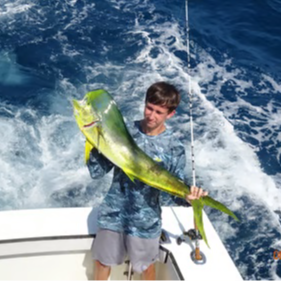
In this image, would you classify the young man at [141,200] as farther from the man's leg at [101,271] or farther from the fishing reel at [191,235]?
the fishing reel at [191,235]

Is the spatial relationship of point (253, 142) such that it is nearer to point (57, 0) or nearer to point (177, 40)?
point (177, 40)

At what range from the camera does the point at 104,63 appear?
782 centimetres

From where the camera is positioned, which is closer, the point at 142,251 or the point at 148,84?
the point at 142,251

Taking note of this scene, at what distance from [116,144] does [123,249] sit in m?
0.87

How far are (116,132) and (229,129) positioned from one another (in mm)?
4907

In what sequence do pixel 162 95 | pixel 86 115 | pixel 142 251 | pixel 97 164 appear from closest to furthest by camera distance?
pixel 86 115 → pixel 162 95 → pixel 97 164 → pixel 142 251

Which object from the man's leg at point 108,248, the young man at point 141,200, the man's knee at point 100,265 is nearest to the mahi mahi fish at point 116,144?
the young man at point 141,200

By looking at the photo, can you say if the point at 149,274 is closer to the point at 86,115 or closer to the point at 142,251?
the point at 142,251

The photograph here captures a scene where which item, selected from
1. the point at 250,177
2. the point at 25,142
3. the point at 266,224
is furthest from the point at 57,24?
the point at 266,224

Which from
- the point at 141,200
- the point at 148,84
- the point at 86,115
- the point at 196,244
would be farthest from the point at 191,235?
the point at 148,84

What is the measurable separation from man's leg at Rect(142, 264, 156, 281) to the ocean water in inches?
82.3

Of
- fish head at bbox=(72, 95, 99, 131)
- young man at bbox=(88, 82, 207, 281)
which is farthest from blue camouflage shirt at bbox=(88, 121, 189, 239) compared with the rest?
fish head at bbox=(72, 95, 99, 131)

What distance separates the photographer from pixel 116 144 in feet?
6.63

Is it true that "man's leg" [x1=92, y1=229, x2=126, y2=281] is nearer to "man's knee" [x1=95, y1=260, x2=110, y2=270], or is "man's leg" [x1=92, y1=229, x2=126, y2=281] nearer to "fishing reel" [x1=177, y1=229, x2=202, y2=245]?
"man's knee" [x1=95, y1=260, x2=110, y2=270]
